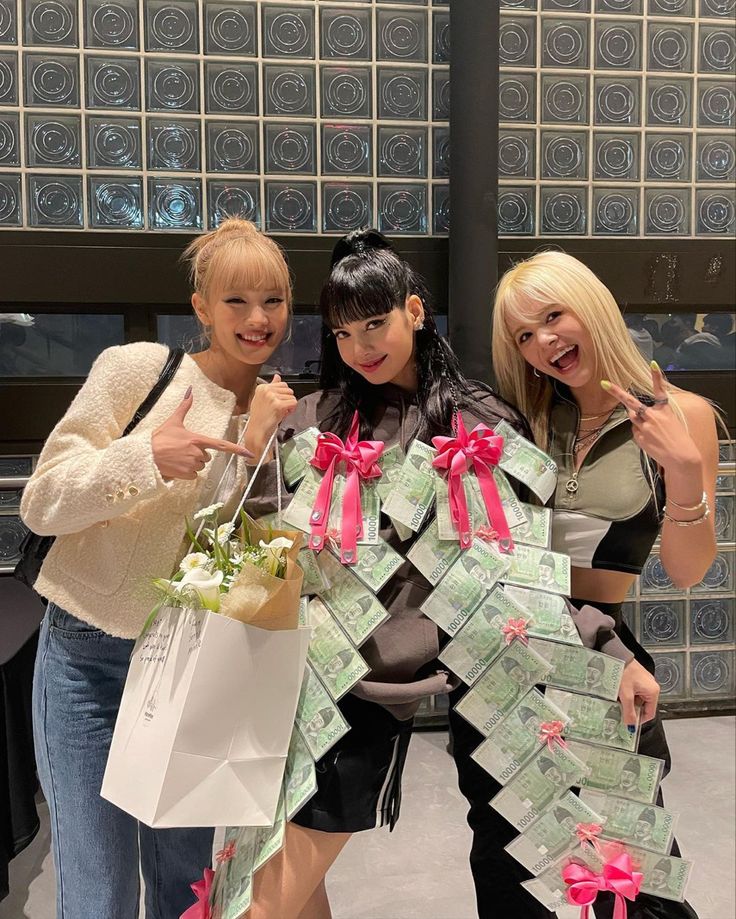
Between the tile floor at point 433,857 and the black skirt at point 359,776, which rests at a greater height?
the black skirt at point 359,776

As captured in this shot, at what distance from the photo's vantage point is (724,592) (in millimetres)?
3451

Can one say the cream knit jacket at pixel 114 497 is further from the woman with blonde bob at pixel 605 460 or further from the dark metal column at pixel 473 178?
the dark metal column at pixel 473 178

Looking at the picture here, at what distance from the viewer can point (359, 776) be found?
1407 mm

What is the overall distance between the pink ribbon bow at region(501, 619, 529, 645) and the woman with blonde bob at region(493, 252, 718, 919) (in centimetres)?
25

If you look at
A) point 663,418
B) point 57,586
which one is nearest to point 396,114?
point 663,418

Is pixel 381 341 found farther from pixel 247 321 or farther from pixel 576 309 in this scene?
pixel 576 309

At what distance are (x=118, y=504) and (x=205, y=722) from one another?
16.2 inches

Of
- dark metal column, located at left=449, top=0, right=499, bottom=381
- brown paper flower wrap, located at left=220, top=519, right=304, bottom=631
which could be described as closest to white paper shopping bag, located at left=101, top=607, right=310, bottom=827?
brown paper flower wrap, located at left=220, top=519, right=304, bottom=631

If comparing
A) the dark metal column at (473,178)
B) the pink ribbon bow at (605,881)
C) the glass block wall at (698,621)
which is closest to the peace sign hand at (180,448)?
the pink ribbon bow at (605,881)

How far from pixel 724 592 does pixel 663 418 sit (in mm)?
2404

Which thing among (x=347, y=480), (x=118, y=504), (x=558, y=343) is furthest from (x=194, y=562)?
(x=558, y=343)

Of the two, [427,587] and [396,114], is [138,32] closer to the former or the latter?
[396,114]

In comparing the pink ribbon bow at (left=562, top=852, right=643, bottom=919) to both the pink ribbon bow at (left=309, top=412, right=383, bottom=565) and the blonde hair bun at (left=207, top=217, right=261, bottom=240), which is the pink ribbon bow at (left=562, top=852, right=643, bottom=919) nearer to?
the pink ribbon bow at (left=309, top=412, right=383, bottom=565)

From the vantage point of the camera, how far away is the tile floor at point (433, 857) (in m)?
2.21
